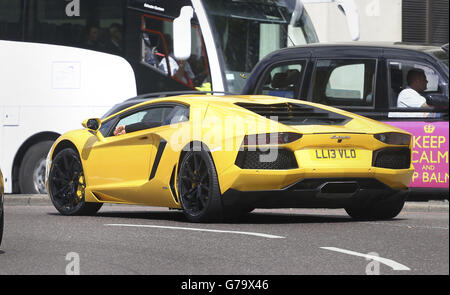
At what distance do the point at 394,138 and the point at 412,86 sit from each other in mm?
2601

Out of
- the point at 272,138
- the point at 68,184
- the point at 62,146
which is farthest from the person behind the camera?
the point at 62,146

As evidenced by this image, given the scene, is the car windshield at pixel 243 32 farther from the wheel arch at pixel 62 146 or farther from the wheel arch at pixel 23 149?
the wheel arch at pixel 62 146

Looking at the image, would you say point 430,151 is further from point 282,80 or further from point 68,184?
point 68,184

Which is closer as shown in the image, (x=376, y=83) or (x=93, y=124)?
(x=93, y=124)

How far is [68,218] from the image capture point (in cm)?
1095

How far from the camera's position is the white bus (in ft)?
53.6

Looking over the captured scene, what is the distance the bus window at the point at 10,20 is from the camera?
16.6 m

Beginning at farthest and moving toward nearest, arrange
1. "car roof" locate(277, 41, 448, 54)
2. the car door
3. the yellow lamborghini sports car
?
"car roof" locate(277, 41, 448, 54) → the car door → the yellow lamborghini sports car

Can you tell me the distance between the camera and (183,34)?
16.4m

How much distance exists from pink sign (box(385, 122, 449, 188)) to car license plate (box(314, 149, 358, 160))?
247 cm

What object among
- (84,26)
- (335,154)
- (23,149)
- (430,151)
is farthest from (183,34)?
(335,154)

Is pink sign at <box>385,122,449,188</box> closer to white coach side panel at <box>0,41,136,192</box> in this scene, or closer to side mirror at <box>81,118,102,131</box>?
side mirror at <box>81,118,102,131</box>

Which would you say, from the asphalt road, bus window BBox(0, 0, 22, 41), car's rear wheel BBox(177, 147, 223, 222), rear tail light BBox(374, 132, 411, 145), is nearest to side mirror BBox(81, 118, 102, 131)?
the asphalt road
